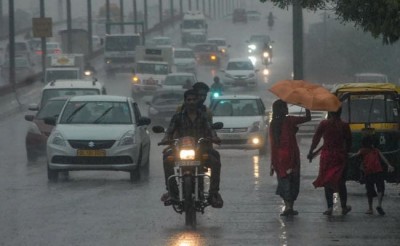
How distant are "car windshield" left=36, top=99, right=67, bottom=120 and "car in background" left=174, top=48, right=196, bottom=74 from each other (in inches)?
1875

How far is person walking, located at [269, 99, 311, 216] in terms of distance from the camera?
16641mm

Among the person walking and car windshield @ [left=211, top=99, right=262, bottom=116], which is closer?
the person walking

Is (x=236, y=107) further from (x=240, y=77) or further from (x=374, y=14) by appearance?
(x=240, y=77)

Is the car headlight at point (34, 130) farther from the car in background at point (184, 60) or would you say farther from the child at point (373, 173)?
the car in background at point (184, 60)

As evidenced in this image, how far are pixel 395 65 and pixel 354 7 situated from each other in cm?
6079

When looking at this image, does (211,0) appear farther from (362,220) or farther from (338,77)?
(362,220)

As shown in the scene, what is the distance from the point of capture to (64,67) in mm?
60969

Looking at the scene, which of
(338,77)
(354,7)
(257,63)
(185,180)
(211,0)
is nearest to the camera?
(185,180)

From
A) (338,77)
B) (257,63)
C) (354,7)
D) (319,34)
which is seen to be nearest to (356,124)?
(354,7)

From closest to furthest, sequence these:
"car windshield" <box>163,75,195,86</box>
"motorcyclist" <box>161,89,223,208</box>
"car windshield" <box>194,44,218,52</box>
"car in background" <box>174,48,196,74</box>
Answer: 1. "motorcyclist" <box>161,89,223,208</box>
2. "car windshield" <box>163,75,195,86</box>
3. "car in background" <box>174,48,196,74</box>
4. "car windshield" <box>194,44,218,52</box>

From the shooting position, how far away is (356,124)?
66.9ft

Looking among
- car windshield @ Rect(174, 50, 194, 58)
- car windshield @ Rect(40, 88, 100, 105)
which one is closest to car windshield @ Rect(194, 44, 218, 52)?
car windshield @ Rect(174, 50, 194, 58)

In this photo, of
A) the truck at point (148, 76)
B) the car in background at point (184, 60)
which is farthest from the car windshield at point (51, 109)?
the car in background at point (184, 60)

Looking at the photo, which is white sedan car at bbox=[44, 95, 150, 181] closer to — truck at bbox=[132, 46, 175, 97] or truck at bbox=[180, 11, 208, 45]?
truck at bbox=[132, 46, 175, 97]
